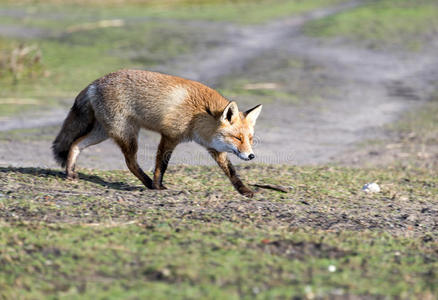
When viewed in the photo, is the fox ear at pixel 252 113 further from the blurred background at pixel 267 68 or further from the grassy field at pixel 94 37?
the grassy field at pixel 94 37

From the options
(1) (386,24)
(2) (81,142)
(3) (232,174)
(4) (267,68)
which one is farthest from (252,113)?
(1) (386,24)

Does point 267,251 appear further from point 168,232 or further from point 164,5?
point 164,5

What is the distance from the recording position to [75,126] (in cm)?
788

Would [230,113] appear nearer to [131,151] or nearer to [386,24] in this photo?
[131,151]

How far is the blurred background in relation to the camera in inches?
448

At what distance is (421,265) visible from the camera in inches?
202

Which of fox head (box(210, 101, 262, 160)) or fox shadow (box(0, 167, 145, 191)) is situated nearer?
fox head (box(210, 101, 262, 160))

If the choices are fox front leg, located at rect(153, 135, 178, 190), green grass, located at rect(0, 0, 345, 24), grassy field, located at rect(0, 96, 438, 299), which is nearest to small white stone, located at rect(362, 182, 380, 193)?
grassy field, located at rect(0, 96, 438, 299)

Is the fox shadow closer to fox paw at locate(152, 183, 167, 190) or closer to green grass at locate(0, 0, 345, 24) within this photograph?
fox paw at locate(152, 183, 167, 190)

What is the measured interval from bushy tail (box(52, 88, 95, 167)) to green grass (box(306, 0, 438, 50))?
595 inches

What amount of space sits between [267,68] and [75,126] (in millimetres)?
11238

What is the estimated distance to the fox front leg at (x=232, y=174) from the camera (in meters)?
7.40

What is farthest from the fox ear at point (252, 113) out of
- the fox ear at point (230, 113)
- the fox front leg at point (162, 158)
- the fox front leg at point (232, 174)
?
the fox front leg at point (162, 158)

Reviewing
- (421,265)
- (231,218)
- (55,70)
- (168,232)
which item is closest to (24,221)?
(168,232)
